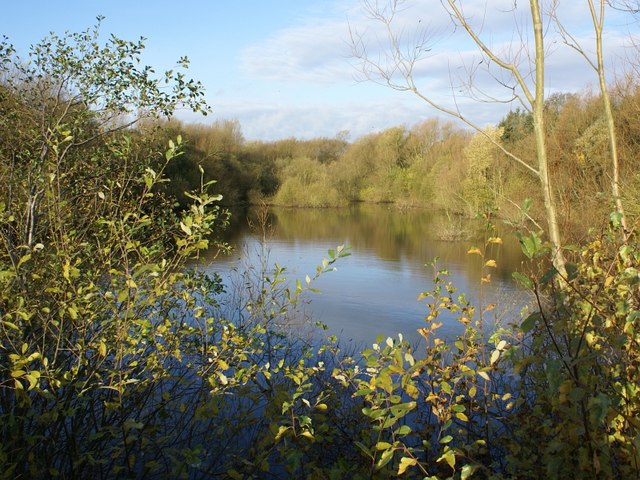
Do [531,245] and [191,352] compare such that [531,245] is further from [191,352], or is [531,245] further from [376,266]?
[376,266]

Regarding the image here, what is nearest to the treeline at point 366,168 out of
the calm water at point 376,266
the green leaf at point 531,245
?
the calm water at point 376,266

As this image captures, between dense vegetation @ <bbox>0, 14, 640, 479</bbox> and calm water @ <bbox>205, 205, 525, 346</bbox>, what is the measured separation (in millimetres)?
738

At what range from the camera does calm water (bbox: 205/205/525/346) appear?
9609 millimetres

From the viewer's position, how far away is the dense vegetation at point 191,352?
176 centimetres

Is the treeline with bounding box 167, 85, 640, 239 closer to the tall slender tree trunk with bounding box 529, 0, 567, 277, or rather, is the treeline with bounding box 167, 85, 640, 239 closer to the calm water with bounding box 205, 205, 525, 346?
the calm water with bounding box 205, 205, 525, 346

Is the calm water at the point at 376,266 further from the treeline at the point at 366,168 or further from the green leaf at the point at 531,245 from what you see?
the treeline at the point at 366,168

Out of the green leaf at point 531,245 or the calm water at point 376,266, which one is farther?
the calm water at point 376,266

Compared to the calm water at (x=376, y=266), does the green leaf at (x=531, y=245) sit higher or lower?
higher

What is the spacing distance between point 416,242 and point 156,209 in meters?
17.9

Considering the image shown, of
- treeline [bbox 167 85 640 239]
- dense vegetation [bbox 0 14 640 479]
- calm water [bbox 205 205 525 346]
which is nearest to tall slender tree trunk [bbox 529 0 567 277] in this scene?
dense vegetation [bbox 0 14 640 479]

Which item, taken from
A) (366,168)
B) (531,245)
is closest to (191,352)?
(531,245)

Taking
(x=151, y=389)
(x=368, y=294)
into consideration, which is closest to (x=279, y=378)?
(x=151, y=389)

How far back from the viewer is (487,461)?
2.76 meters

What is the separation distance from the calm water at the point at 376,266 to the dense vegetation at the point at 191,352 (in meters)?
0.74
